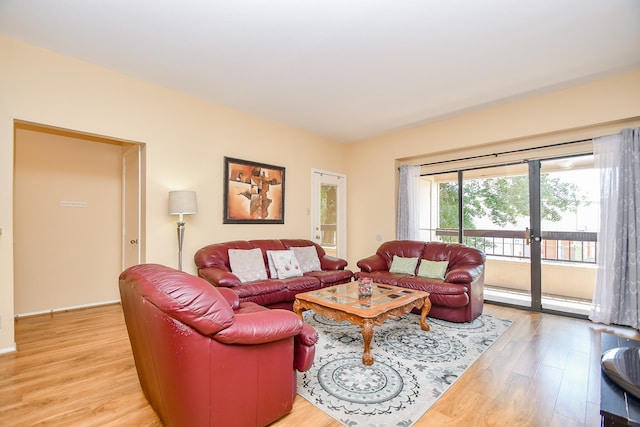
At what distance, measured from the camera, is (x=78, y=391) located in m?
2.04

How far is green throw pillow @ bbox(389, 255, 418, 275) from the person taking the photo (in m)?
4.20

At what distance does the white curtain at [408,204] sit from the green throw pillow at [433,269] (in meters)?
1.08

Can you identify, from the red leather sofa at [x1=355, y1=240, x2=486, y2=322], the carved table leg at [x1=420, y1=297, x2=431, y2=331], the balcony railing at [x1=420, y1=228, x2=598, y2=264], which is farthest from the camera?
the balcony railing at [x1=420, y1=228, x2=598, y2=264]

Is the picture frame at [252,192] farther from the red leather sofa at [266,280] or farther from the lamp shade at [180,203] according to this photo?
the lamp shade at [180,203]

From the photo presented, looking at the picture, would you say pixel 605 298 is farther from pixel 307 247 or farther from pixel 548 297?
pixel 307 247

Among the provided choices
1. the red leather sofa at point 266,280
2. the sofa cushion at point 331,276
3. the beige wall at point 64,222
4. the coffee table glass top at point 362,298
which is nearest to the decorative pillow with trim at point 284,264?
the red leather sofa at point 266,280

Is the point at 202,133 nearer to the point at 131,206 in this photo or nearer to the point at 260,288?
the point at 131,206

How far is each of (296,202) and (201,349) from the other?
386cm

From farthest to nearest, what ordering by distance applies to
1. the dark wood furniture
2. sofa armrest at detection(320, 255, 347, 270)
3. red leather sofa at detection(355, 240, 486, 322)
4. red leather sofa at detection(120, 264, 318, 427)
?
sofa armrest at detection(320, 255, 347, 270)
red leather sofa at detection(355, 240, 486, 322)
red leather sofa at detection(120, 264, 318, 427)
the dark wood furniture

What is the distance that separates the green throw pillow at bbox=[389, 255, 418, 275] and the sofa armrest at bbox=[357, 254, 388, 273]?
0.19 metres

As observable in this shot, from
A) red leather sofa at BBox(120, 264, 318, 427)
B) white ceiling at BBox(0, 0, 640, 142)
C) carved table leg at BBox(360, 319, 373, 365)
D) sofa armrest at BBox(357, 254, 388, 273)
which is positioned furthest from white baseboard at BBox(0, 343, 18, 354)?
sofa armrest at BBox(357, 254, 388, 273)

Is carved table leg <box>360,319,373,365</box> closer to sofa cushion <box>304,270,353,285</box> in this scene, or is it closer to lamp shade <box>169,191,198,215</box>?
sofa cushion <box>304,270,353,285</box>

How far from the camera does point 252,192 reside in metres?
4.47

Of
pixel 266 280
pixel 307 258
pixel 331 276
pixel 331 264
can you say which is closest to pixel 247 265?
pixel 266 280
